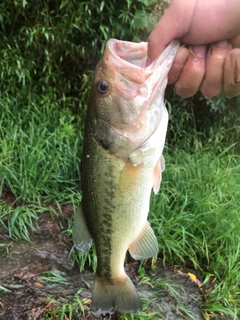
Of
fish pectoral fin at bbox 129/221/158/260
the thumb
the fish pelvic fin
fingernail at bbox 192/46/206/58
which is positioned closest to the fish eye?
the thumb

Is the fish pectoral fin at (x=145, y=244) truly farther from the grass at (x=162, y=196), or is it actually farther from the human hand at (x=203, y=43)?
the grass at (x=162, y=196)

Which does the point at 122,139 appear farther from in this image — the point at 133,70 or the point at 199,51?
the point at 199,51

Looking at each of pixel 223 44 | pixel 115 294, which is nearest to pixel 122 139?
pixel 223 44

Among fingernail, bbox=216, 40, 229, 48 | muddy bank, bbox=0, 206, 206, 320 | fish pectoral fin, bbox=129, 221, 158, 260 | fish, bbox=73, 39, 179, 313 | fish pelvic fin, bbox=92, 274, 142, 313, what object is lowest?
muddy bank, bbox=0, 206, 206, 320

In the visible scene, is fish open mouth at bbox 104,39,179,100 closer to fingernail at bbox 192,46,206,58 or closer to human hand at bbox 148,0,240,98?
human hand at bbox 148,0,240,98

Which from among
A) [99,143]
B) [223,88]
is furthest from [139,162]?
[223,88]

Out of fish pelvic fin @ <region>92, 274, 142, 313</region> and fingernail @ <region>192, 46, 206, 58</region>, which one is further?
fish pelvic fin @ <region>92, 274, 142, 313</region>

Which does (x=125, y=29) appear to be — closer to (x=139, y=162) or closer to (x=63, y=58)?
(x=63, y=58)
